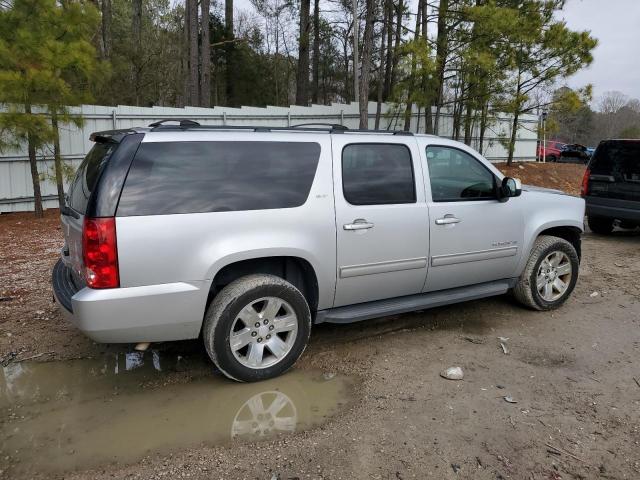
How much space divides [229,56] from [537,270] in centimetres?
2474

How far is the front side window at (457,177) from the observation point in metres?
4.45

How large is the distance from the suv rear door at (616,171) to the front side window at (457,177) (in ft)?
16.0

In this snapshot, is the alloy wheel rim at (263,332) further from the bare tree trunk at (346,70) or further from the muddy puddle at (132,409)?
the bare tree trunk at (346,70)

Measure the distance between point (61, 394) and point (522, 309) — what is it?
4283 mm

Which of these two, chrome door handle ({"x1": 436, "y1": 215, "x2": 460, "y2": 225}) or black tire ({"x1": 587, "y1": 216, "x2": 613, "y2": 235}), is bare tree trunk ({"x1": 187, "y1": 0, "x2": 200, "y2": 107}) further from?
chrome door handle ({"x1": 436, "y1": 215, "x2": 460, "y2": 225})

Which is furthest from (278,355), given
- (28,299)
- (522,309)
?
(28,299)

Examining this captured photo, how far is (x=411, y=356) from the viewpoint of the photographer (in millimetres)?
4180

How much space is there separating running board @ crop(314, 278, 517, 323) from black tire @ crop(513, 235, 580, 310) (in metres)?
0.16

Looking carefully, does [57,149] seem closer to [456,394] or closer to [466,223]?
[466,223]

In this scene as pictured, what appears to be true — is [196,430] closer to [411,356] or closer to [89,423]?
[89,423]

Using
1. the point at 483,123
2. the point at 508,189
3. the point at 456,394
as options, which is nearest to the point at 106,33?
the point at 483,123

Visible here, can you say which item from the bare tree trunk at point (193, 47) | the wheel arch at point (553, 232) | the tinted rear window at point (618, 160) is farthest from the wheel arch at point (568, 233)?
the bare tree trunk at point (193, 47)

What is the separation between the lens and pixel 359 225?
12.9 ft

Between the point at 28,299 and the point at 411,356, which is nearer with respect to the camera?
the point at 411,356
